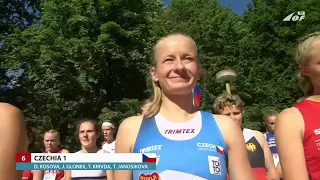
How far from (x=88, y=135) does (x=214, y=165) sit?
4165 millimetres

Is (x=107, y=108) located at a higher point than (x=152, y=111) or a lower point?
higher

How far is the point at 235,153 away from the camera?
6.73 ft

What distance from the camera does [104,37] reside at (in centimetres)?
2259

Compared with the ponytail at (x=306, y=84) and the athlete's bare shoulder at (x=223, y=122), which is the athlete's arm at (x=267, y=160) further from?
the athlete's bare shoulder at (x=223, y=122)

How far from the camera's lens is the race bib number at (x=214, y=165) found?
6.42 feet

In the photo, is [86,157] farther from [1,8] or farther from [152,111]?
[1,8]

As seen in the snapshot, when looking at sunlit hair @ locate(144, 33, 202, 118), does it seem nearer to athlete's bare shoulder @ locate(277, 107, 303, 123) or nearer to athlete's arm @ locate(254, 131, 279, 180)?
athlete's bare shoulder @ locate(277, 107, 303, 123)

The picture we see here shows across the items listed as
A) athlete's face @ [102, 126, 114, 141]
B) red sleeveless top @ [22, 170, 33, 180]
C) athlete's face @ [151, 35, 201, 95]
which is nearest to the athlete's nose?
athlete's face @ [151, 35, 201, 95]

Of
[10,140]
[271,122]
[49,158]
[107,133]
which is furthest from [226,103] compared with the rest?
[107,133]

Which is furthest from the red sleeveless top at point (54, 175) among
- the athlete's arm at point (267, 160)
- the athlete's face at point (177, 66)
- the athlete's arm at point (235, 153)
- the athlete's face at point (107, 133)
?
the athlete's arm at point (235, 153)

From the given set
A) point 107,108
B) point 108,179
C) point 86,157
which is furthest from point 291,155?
point 107,108

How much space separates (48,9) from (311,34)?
2328cm

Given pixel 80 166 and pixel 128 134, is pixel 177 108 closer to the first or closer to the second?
pixel 128 134

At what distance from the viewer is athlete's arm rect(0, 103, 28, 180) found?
4.96 ft
